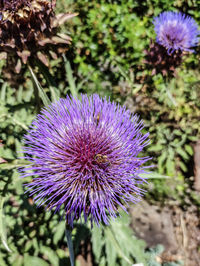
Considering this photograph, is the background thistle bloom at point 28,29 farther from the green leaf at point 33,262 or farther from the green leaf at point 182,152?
the green leaf at point 182,152

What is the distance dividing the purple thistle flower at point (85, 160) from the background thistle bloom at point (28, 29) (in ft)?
0.80

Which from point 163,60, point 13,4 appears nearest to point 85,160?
point 13,4

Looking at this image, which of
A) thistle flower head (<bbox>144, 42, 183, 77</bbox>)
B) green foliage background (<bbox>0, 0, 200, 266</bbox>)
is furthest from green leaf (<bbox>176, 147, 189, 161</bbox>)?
thistle flower head (<bbox>144, 42, 183, 77</bbox>)

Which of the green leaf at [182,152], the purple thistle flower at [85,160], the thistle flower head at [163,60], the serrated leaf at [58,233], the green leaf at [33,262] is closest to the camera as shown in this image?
the purple thistle flower at [85,160]

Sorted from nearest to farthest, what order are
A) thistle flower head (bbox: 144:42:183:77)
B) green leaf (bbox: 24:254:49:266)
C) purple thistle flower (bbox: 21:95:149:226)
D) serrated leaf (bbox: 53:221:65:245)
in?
purple thistle flower (bbox: 21:95:149:226), green leaf (bbox: 24:254:49:266), serrated leaf (bbox: 53:221:65:245), thistle flower head (bbox: 144:42:183:77)

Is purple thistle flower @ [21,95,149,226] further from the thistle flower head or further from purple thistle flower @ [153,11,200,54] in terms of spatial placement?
purple thistle flower @ [153,11,200,54]

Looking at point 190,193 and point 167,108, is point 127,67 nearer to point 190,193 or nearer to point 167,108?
point 167,108

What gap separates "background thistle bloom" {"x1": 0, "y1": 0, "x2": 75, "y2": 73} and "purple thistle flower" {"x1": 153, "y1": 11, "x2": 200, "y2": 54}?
0.60 metres

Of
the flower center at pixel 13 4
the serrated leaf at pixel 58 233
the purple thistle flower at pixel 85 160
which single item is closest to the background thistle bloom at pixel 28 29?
the flower center at pixel 13 4

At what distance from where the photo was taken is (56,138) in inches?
36.6

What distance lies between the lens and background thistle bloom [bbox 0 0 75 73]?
2.82ft

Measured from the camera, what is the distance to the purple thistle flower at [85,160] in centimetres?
83

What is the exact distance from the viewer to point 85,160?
0.91 metres

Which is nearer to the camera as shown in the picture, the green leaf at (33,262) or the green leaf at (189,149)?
the green leaf at (33,262)
